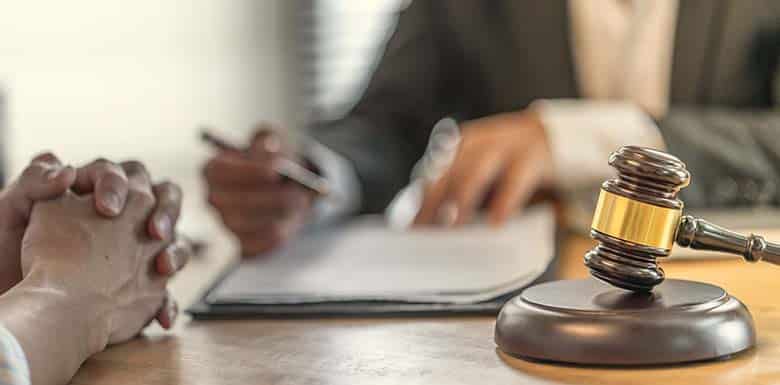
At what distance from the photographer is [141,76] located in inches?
100

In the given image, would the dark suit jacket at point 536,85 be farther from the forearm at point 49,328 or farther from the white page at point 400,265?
the forearm at point 49,328

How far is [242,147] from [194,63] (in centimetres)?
150

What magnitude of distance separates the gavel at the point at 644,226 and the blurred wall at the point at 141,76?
70.0 inches

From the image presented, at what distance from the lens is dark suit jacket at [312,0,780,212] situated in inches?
50.2

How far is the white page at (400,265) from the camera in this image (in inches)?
33.7

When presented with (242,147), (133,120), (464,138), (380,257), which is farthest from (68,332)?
(133,120)

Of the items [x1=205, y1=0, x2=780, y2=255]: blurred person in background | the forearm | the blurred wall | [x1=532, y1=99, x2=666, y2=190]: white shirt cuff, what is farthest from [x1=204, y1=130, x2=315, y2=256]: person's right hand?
the blurred wall

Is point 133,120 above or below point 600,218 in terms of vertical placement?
below

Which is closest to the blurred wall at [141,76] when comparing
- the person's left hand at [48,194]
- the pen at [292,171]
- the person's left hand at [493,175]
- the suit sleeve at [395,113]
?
the suit sleeve at [395,113]

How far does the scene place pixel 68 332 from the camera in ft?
2.07

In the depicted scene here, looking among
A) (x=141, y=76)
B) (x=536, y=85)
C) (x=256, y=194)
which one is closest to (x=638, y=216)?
(x=256, y=194)

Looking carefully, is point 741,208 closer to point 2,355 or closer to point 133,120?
point 2,355

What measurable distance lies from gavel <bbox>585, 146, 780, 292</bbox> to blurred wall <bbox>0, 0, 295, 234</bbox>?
5.83 ft

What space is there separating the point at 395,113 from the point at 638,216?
1.21 meters
